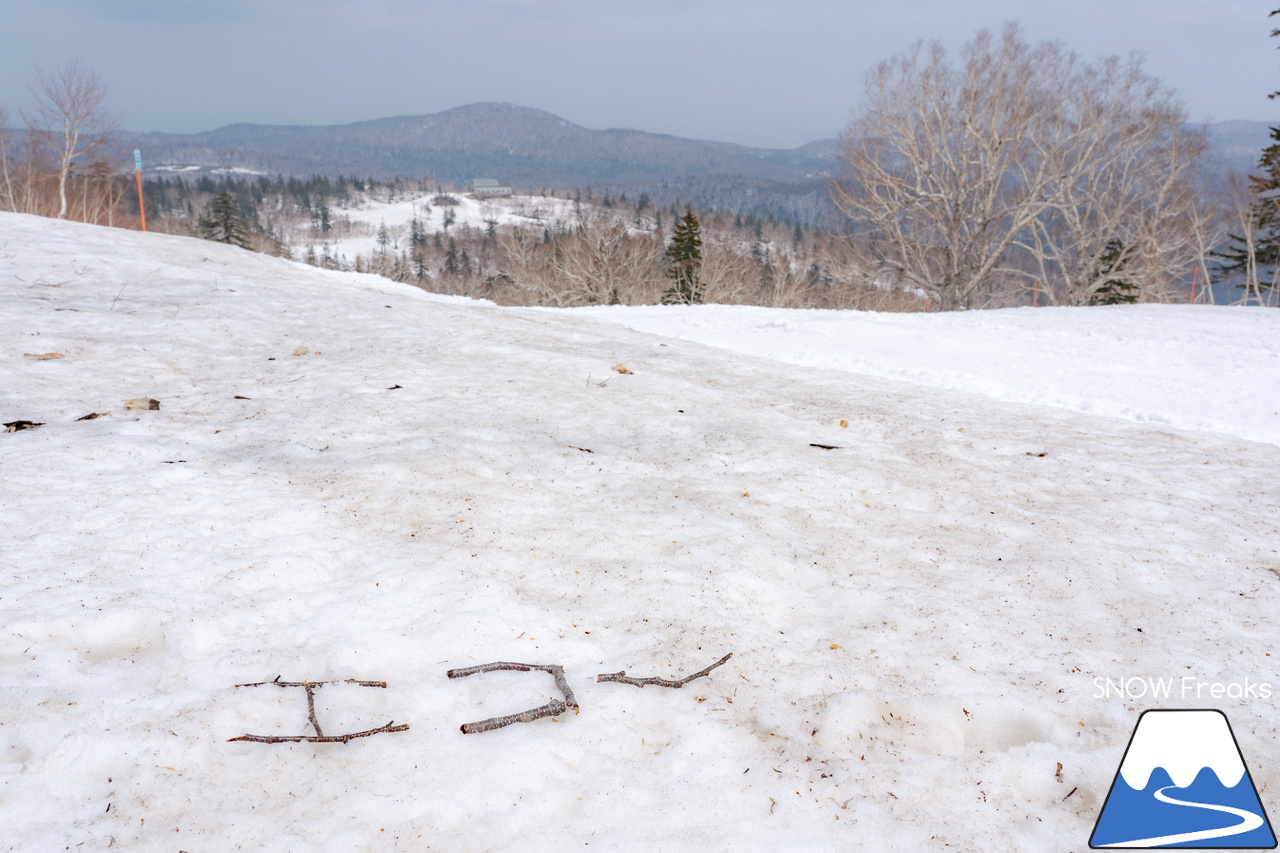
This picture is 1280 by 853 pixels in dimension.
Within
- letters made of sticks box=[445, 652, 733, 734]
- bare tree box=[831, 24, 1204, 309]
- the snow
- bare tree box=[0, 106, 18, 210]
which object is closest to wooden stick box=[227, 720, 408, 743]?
letters made of sticks box=[445, 652, 733, 734]

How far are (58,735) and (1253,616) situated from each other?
4657 mm

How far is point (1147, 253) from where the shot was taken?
28.7 m

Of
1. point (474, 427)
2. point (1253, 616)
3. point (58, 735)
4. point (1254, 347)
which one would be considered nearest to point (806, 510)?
point (1253, 616)

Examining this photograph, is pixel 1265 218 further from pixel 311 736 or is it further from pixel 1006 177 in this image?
pixel 311 736

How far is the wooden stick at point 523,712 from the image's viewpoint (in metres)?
2.32

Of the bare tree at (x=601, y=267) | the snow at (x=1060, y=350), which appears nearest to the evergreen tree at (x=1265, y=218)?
the snow at (x=1060, y=350)

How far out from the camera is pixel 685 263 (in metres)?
38.4

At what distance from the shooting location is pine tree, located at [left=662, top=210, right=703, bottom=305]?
120 ft

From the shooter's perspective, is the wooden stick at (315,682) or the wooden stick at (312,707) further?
the wooden stick at (315,682)

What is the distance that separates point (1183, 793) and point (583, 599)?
2.22 m

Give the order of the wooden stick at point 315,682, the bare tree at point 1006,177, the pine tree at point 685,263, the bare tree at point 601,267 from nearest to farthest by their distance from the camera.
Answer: the wooden stick at point 315,682, the bare tree at point 1006,177, the bare tree at point 601,267, the pine tree at point 685,263

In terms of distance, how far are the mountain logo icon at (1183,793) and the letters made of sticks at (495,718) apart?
132cm

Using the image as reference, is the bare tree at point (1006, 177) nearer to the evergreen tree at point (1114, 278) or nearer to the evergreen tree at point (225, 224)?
the evergreen tree at point (1114, 278)

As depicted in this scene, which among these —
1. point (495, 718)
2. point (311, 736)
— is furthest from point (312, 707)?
point (495, 718)
